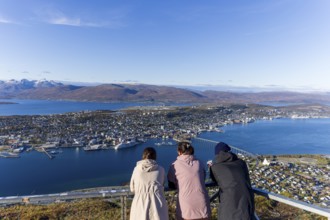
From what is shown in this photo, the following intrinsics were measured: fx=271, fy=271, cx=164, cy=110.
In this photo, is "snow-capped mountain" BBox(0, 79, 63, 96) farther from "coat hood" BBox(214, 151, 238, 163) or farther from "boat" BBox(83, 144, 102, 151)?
"coat hood" BBox(214, 151, 238, 163)

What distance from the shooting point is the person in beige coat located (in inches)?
69.0

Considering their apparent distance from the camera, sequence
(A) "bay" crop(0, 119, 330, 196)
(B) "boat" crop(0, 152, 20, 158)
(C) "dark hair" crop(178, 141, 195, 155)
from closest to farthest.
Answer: (C) "dark hair" crop(178, 141, 195, 155), (A) "bay" crop(0, 119, 330, 196), (B) "boat" crop(0, 152, 20, 158)

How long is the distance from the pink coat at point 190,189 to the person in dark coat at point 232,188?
0.36 ft

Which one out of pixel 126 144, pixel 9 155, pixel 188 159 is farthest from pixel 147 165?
pixel 126 144

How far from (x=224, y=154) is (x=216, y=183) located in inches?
10.7

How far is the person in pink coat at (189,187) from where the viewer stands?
1853mm

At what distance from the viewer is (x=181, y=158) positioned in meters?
1.96

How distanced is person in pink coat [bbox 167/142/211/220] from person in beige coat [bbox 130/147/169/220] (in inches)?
5.5

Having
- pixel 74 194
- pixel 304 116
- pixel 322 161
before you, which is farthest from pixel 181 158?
pixel 304 116

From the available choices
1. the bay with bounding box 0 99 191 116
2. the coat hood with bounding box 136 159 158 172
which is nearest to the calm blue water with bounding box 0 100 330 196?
the coat hood with bounding box 136 159 158 172

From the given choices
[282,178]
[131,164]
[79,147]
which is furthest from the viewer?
[79,147]

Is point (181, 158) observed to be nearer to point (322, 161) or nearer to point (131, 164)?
point (131, 164)

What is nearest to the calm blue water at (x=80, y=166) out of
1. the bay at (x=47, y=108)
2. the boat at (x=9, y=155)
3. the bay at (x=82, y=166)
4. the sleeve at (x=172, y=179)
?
the bay at (x=82, y=166)

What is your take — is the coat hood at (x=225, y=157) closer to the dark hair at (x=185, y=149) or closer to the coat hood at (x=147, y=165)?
the dark hair at (x=185, y=149)
